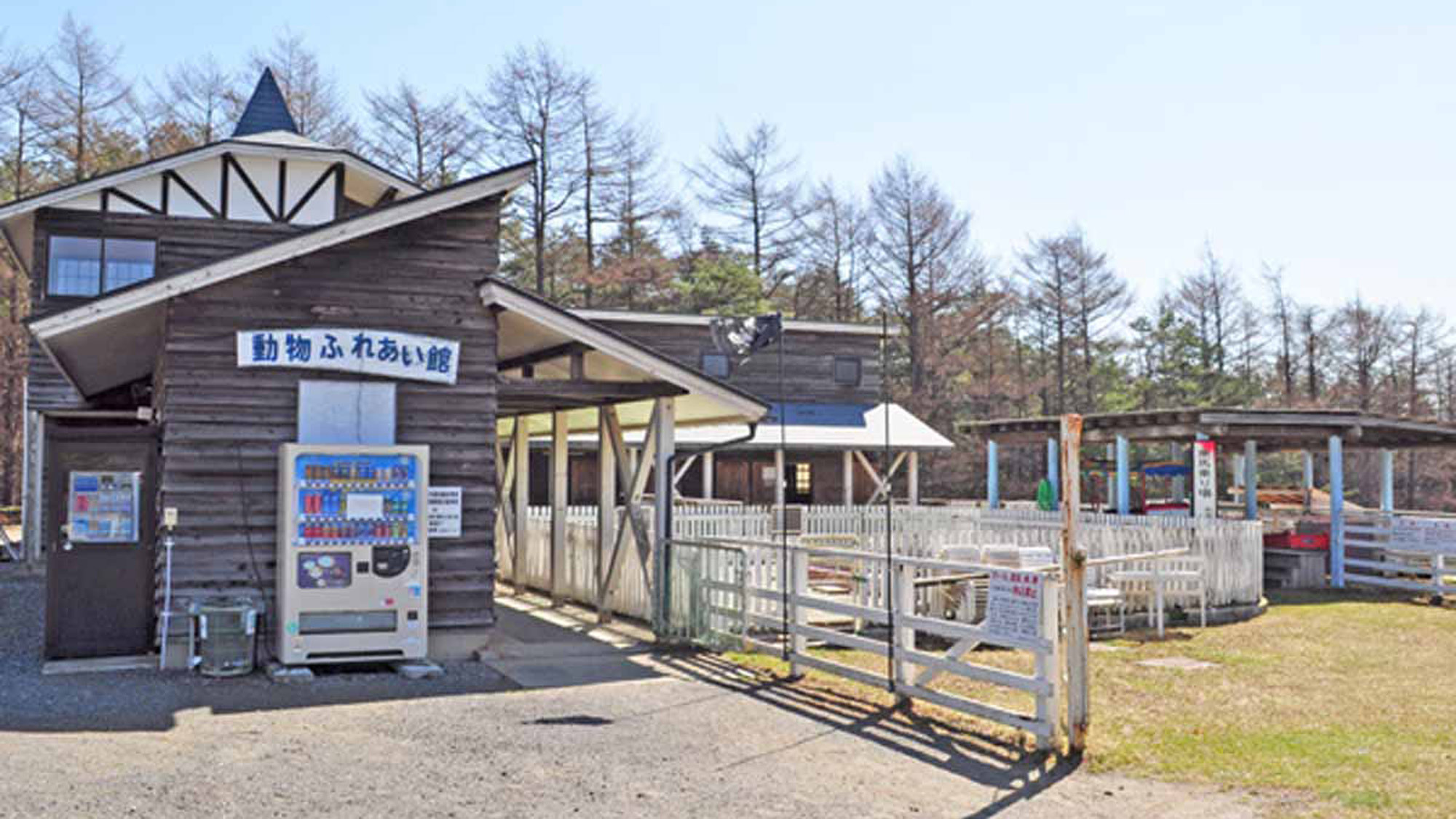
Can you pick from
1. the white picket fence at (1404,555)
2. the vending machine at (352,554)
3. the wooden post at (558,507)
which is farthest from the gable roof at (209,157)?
the white picket fence at (1404,555)

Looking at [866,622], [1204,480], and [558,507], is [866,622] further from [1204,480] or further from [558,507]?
[1204,480]

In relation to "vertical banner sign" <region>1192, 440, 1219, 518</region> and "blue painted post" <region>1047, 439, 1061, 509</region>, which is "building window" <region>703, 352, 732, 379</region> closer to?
"blue painted post" <region>1047, 439, 1061, 509</region>

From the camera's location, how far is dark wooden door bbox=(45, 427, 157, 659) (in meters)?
10.1

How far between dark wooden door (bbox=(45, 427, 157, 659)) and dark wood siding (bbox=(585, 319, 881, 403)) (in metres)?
22.2

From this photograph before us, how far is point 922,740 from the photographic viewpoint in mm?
8109

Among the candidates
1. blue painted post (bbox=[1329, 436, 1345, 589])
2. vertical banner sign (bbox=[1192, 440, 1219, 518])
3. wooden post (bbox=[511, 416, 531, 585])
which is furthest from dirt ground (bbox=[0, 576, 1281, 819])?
blue painted post (bbox=[1329, 436, 1345, 589])

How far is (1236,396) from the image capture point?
5119cm

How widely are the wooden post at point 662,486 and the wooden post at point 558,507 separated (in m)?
2.70

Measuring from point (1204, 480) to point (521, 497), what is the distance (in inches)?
470

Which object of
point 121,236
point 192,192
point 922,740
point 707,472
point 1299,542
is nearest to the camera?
point 922,740

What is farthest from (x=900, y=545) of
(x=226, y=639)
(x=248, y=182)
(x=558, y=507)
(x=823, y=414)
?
(x=823, y=414)

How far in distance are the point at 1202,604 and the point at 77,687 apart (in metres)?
12.7

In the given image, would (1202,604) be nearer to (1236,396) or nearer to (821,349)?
(821,349)

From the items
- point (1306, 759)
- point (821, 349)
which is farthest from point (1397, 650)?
point (821, 349)
